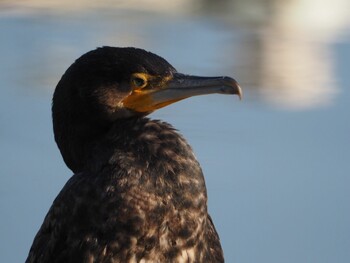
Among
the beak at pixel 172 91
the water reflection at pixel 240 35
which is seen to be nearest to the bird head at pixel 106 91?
the beak at pixel 172 91

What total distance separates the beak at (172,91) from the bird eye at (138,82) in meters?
0.01

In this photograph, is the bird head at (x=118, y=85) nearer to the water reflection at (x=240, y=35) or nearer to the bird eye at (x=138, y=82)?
the bird eye at (x=138, y=82)

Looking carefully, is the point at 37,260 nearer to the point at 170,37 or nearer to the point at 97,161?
the point at 97,161

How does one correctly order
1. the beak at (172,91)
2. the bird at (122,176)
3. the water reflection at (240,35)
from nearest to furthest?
the bird at (122,176)
the beak at (172,91)
the water reflection at (240,35)

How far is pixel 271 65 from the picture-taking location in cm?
813

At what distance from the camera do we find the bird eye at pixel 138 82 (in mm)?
4203

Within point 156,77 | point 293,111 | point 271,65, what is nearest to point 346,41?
point 271,65

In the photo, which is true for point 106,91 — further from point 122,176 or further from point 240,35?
point 240,35

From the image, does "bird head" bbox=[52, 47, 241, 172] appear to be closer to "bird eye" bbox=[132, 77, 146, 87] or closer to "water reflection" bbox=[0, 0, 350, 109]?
"bird eye" bbox=[132, 77, 146, 87]

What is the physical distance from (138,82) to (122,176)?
276 mm

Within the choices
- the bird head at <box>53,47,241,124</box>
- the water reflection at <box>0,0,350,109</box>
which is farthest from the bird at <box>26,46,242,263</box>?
the water reflection at <box>0,0,350,109</box>

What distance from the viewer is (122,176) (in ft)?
13.4

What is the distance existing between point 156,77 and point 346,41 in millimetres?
4098

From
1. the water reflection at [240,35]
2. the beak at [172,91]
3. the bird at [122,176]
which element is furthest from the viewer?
the water reflection at [240,35]
